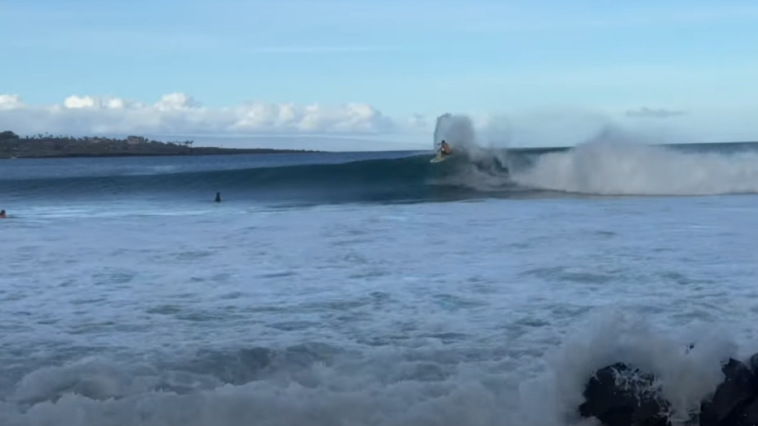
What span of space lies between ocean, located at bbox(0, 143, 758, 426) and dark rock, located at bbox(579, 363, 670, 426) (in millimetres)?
158

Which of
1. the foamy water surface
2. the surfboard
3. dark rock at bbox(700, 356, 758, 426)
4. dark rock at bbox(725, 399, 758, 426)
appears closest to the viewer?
dark rock at bbox(725, 399, 758, 426)

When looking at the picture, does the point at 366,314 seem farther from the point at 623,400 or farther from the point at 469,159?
the point at 469,159

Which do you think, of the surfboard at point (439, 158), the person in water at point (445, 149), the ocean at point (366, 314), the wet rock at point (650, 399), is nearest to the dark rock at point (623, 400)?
the wet rock at point (650, 399)

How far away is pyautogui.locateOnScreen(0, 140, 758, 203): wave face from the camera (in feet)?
93.8

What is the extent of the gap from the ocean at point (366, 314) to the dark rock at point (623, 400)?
0.16 meters

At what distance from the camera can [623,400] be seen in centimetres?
517

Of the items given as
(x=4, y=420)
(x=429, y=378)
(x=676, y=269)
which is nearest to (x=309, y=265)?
(x=676, y=269)

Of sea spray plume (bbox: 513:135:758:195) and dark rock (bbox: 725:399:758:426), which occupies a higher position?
sea spray plume (bbox: 513:135:758:195)

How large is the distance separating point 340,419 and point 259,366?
1273mm

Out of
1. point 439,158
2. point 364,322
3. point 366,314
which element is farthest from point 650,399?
point 439,158

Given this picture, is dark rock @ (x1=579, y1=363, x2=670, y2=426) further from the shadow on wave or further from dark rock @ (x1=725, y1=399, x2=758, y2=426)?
the shadow on wave

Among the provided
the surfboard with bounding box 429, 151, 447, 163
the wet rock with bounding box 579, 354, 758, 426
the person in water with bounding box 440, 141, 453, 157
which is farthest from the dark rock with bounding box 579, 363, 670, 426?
the person in water with bounding box 440, 141, 453, 157

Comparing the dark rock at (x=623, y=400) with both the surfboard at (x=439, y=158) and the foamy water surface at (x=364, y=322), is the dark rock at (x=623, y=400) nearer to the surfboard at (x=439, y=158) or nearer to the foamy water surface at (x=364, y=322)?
the foamy water surface at (x=364, y=322)

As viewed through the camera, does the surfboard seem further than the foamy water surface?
Yes
